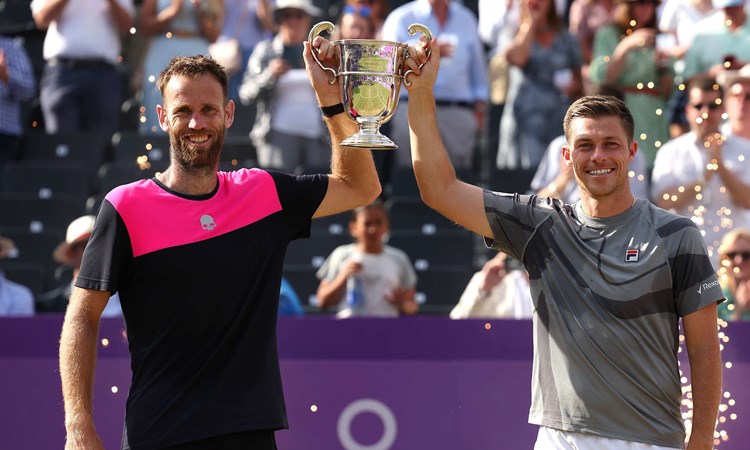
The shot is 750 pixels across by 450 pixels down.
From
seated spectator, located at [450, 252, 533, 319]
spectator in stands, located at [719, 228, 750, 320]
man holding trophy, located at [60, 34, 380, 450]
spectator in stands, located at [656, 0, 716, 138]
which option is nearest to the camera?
man holding trophy, located at [60, 34, 380, 450]

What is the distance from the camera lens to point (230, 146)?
8.48m

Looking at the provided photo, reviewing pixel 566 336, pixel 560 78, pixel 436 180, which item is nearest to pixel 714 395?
pixel 566 336

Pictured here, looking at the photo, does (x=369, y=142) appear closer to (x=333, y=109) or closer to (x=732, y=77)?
(x=333, y=109)

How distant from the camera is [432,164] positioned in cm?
386

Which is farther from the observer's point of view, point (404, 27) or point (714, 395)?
point (404, 27)

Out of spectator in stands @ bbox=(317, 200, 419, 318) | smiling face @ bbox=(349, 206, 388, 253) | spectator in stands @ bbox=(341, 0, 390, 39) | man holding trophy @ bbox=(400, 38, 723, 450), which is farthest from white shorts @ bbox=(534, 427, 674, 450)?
spectator in stands @ bbox=(341, 0, 390, 39)

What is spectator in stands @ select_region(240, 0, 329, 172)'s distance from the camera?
7984mm

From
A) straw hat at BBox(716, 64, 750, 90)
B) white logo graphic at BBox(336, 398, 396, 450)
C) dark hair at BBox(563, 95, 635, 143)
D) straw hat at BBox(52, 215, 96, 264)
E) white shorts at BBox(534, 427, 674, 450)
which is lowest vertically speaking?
white logo graphic at BBox(336, 398, 396, 450)

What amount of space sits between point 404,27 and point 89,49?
6.78ft

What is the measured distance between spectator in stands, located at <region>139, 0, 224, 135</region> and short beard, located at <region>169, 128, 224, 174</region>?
14.8 feet

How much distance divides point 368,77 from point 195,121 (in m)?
0.54

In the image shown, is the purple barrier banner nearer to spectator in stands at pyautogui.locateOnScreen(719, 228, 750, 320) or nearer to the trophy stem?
spectator in stands at pyautogui.locateOnScreen(719, 228, 750, 320)

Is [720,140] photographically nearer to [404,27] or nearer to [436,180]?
[404,27]

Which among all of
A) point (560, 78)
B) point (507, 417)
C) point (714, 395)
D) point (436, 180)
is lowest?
point (507, 417)
